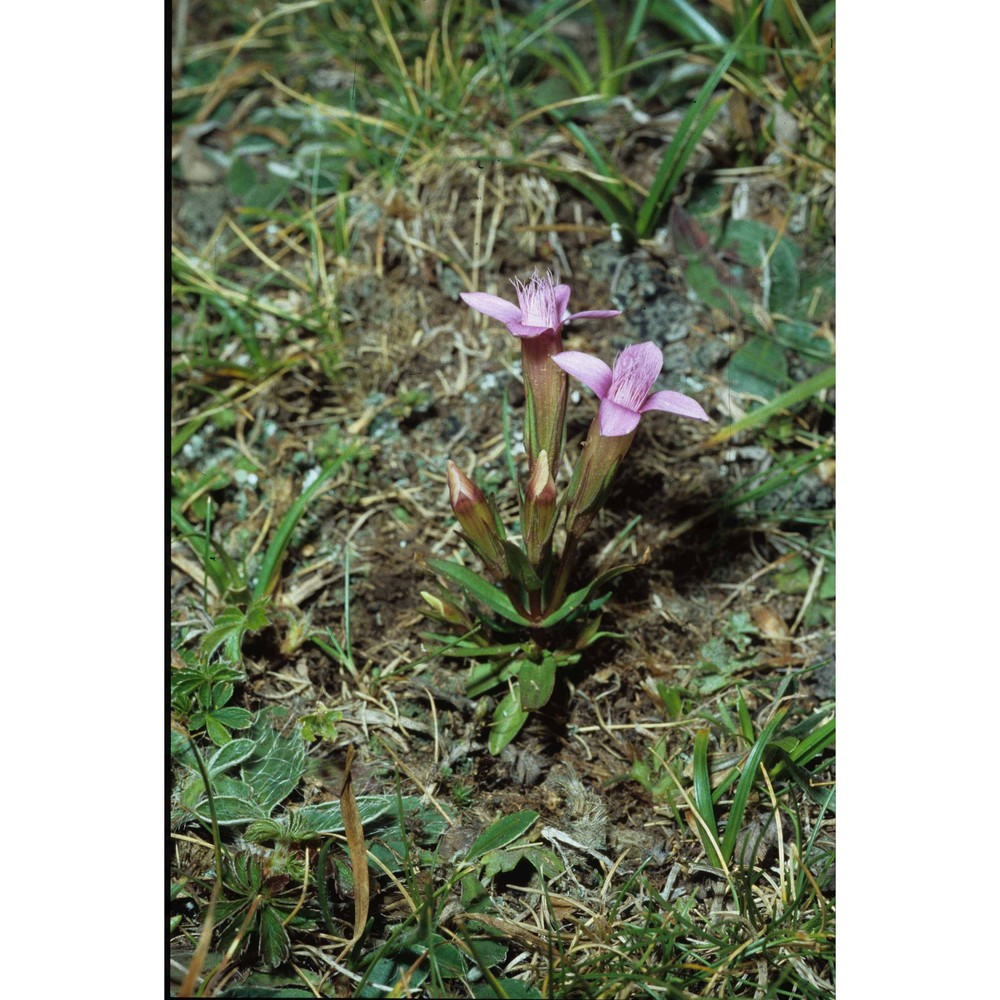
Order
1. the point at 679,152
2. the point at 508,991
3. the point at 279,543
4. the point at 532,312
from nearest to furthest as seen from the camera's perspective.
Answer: the point at 508,991 < the point at 532,312 < the point at 279,543 < the point at 679,152

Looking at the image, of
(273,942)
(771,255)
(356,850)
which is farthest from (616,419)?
(771,255)

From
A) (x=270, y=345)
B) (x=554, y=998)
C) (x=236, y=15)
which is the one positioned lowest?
(x=554, y=998)

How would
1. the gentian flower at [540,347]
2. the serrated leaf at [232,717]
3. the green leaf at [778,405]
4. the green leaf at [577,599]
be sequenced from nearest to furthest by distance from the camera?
1. the gentian flower at [540,347]
2. the green leaf at [577,599]
3. the serrated leaf at [232,717]
4. the green leaf at [778,405]

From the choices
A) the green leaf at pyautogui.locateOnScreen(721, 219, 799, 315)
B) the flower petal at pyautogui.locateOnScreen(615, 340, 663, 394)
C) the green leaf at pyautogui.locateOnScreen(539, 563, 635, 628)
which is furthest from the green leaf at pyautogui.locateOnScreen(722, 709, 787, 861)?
the green leaf at pyautogui.locateOnScreen(721, 219, 799, 315)

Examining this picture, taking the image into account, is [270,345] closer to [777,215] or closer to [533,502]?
[533,502]

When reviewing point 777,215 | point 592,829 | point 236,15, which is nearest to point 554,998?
point 592,829

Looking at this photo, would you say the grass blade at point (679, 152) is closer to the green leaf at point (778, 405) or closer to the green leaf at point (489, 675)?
the green leaf at point (778, 405)

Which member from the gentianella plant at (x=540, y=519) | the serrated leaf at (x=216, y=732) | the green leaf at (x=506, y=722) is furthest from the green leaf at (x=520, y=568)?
the serrated leaf at (x=216, y=732)

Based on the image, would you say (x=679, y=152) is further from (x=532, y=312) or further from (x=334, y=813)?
(x=334, y=813)
